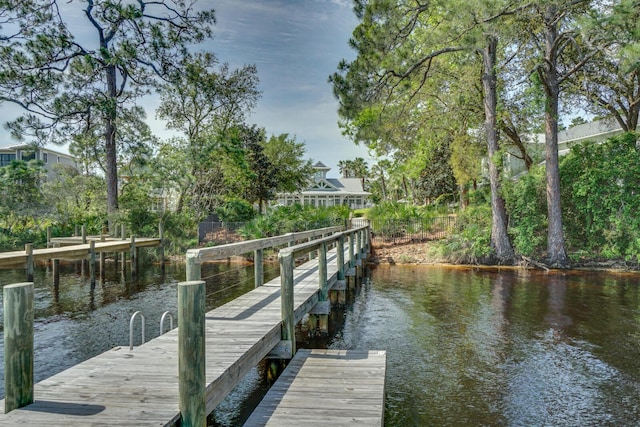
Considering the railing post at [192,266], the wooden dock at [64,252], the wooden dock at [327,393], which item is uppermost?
the railing post at [192,266]

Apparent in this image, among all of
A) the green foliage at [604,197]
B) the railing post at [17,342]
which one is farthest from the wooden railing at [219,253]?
the green foliage at [604,197]

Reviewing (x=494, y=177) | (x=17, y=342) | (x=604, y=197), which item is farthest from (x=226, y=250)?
(x=604, y=197)

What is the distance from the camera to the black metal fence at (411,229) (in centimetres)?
2272

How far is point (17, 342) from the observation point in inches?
117

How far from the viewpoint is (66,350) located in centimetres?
795

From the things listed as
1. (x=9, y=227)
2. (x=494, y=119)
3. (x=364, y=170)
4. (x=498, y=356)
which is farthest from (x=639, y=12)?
(x=364, y=170)

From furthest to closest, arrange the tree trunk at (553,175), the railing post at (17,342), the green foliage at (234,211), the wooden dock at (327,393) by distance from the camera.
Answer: the green foliage at (234,211) < the tree trunk at (553,175) < the wooden dock at (327,393) < the railing post at (17,342)

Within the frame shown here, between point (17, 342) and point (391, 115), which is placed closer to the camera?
point (17, 342)

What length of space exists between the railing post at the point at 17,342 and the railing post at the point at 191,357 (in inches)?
38.7

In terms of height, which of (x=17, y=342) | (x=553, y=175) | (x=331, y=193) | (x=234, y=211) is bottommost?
(x=17, y=342)

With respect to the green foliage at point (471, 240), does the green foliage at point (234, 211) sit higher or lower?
higher

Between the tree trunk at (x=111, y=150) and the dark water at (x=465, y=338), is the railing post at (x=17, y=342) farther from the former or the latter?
the tree trunk at (x=111, y=150)

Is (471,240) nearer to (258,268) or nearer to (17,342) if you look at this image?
(258,268)

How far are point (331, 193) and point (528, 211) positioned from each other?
35510mm
